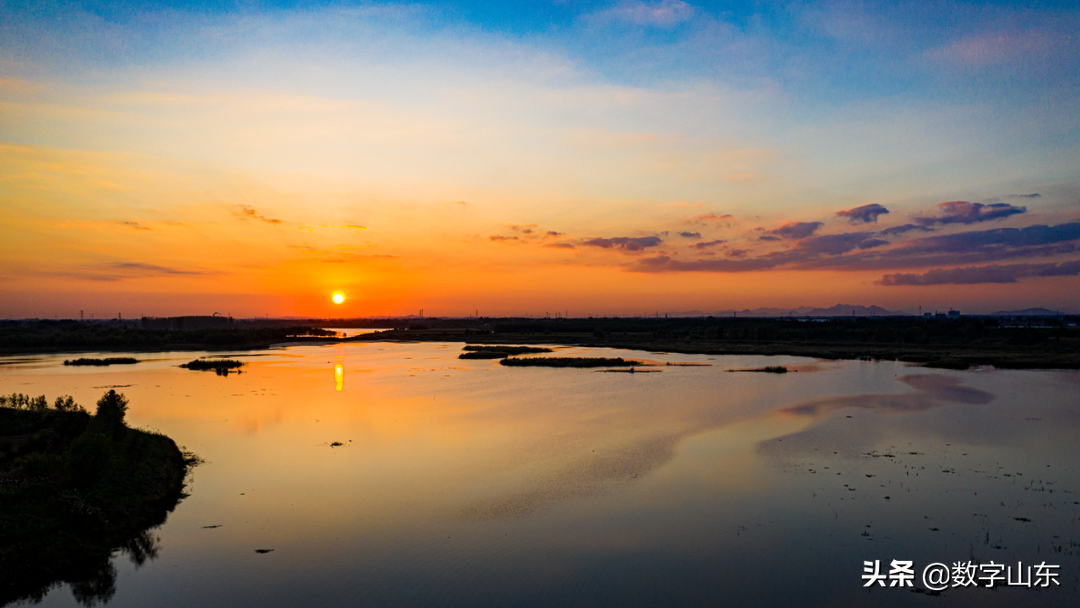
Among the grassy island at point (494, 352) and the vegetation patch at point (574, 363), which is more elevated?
the grassy island at point (494, 352)

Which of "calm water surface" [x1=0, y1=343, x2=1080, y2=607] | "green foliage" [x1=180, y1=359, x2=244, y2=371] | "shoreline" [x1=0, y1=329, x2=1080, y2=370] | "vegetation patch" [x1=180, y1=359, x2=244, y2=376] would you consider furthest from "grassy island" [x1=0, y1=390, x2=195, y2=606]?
"shoreline" [x1=0, y1=329, x2=1080, y2=370]

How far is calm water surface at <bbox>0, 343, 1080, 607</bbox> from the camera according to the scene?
9672 millimetres

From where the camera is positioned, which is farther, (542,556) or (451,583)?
(542,556)

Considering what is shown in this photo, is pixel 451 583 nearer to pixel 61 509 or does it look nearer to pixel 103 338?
pixel 61 509

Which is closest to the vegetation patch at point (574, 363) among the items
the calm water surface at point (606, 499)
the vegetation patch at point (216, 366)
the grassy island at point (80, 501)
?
the calm water surface at point (606, 499)

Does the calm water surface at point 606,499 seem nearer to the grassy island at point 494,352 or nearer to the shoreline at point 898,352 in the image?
the shoreline at point 898,352

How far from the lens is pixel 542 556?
422 inches

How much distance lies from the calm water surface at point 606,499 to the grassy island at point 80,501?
0.43 metres

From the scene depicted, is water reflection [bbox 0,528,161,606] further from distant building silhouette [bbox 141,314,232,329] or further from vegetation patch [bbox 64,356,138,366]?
distant building silhouette [bbox 141,314,232,329]

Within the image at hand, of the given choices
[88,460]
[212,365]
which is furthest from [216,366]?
[88,460]

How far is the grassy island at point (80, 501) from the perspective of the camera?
31.4ft

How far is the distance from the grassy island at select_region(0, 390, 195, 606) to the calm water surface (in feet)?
1.40

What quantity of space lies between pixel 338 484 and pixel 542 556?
6.53 meters

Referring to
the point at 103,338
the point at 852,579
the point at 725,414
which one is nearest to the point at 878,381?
the point at 725,414
